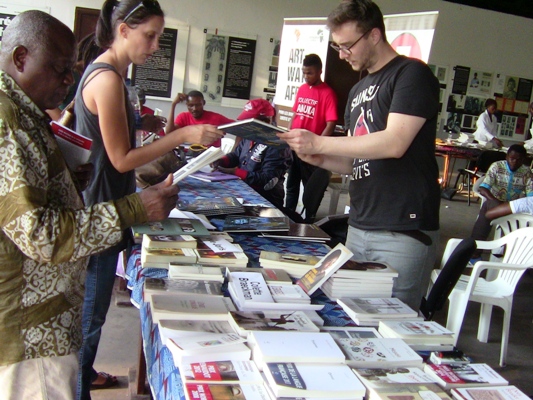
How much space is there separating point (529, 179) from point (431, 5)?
5.82 m

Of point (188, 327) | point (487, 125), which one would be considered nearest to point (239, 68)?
point (487, 125)

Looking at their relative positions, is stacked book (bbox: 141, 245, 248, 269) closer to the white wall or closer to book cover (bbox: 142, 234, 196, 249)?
book cover (bbox: 142, 234, 196, 249)

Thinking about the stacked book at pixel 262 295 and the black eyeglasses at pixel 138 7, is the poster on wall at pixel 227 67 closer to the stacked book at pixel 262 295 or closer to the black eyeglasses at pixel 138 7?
the black eyeglasses at pixel 138 7

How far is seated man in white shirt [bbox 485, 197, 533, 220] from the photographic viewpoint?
420cm

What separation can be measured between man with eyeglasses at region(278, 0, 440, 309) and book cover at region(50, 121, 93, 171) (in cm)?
70

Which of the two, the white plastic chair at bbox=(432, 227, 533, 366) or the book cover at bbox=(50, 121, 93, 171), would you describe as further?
the white plastic chair at bbox=(432, 227, 533, 366)

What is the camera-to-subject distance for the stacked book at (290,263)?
1717 mm

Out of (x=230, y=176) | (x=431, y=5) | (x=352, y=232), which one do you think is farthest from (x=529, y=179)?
(x=431, y=5)

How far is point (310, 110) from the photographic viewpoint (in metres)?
5.42

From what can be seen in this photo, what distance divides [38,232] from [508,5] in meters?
11.4

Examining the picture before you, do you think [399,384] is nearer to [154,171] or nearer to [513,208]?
[154,171]

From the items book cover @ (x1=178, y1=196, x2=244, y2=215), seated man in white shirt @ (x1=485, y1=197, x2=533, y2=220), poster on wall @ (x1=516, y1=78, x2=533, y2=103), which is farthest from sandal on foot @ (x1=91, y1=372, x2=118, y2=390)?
poster on wall @ (x1=516, y1=78, x2=533, y2=103)

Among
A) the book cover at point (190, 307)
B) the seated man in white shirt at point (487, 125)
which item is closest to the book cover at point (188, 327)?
the book cover at point (190, 307)

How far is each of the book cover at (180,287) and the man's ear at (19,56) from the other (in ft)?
2.03
